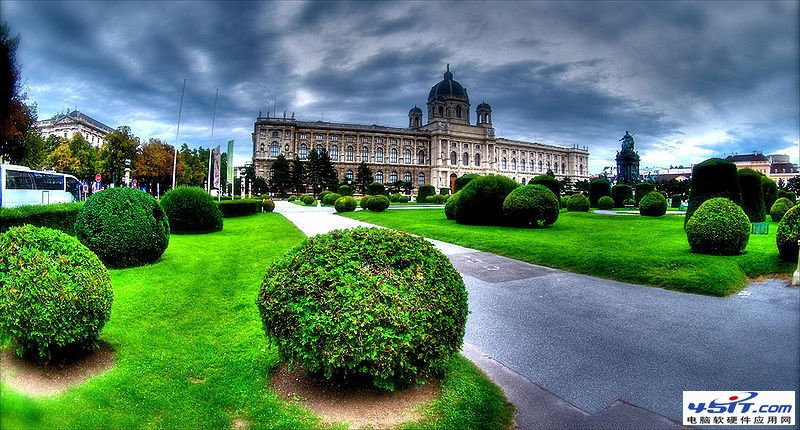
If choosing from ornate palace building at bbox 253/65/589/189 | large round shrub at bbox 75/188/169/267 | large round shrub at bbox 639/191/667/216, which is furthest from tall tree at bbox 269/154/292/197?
large round shrub at bbox 75/188/169/267

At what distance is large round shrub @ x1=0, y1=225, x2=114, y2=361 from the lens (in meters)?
3.43

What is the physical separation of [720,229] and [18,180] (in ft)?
92.4

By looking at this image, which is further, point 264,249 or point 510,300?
point 264,249

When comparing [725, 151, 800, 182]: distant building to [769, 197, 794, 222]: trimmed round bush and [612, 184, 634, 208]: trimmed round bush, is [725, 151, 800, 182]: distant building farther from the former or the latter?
[769, 197, 794, 222]: trimmed round bush

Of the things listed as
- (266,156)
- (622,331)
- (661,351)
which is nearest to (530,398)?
(661,351)

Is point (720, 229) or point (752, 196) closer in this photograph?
point (720, 229)

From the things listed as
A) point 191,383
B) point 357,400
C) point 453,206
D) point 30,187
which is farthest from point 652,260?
point 30,187

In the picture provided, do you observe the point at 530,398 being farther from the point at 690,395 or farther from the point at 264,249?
the point at 264,249

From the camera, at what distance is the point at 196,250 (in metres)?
10.7

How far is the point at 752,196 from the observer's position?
56.1 feet

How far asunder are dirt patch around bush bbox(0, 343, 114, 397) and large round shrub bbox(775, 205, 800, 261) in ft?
31.2

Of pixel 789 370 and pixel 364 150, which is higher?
pixel 364 150

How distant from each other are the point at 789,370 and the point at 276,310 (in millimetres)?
4224

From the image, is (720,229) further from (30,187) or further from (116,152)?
(116,152)
